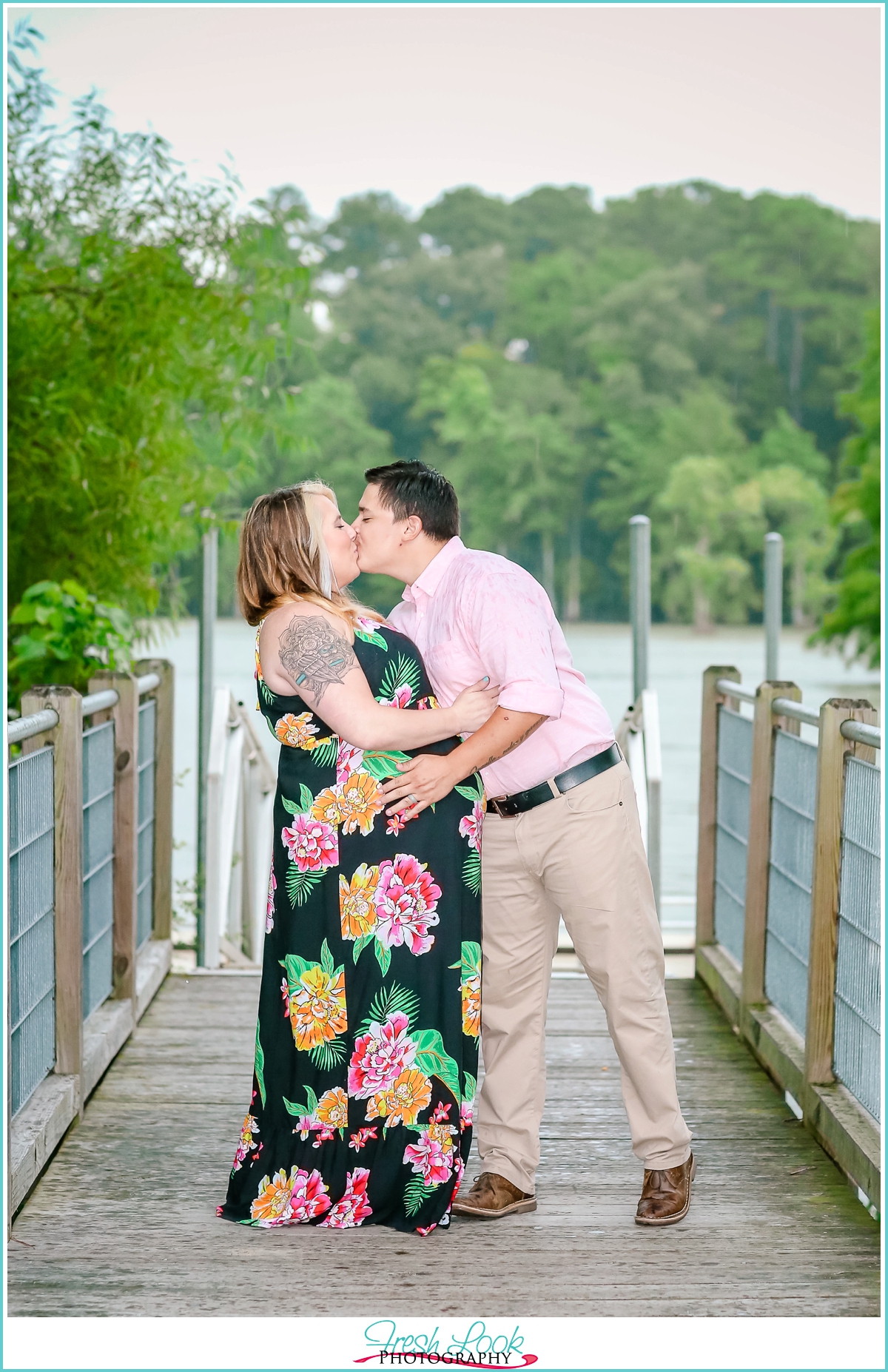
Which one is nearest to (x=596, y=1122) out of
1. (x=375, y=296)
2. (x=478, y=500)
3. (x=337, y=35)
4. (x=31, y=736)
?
(x=31, y=736)

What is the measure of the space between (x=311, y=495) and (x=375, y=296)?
95.5 ft

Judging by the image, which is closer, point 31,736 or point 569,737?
Result: point 569,737

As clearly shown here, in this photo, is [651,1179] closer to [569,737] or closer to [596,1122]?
[596,1122]

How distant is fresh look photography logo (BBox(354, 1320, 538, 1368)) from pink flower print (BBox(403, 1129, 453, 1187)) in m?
0.35

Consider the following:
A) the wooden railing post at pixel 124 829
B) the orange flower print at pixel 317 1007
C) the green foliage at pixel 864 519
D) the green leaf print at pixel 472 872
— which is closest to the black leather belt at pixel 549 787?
the green leaf print at pixel 472 872

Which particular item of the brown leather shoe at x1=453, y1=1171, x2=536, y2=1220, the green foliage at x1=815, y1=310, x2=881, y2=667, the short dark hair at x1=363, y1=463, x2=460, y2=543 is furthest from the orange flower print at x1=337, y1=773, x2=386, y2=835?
the green foliage at x1=815, y1=310, x2=881, y2=667

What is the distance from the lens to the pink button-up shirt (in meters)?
2.52

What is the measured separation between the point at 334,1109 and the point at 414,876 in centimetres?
46

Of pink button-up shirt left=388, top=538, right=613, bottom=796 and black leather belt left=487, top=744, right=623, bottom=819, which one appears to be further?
→ black leather belt left=487, top=744, right=623, bottom=819

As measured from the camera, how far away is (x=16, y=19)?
19.3ft

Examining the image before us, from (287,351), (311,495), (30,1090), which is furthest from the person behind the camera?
(287,351)

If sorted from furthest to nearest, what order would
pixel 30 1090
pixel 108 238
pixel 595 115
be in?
pixel 595 115
pixel 108 238
pixel 30 1090

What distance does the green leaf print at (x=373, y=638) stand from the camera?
258 cm

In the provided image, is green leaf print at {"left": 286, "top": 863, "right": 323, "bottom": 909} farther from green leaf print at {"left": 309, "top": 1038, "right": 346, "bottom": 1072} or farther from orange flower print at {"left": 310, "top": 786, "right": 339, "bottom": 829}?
green leaf print at {"left": 309, "top": 1038, "right": 346, "bottom": 1072}
